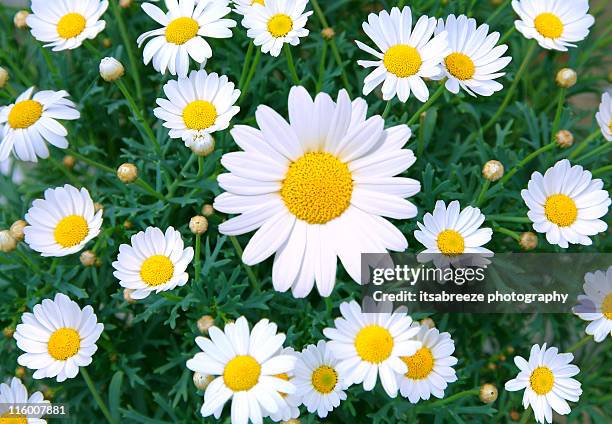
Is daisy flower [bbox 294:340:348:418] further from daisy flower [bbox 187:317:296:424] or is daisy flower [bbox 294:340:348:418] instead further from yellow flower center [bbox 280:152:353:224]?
yellow flower center [bbox 280:152:353:224]

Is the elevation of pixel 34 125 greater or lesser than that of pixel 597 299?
greater

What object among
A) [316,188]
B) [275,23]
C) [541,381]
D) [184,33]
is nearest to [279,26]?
[275,23]

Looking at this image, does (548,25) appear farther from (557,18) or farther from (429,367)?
(429,367)

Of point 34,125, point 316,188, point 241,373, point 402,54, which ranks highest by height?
point 402,54

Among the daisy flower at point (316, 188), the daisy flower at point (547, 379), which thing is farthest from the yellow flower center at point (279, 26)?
the daisy flower at point (547, 379)

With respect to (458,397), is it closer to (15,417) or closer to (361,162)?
(361,162)

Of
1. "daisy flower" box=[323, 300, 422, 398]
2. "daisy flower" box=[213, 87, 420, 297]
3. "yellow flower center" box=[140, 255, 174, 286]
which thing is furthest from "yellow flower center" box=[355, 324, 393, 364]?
"yellow flower center" box=[140, 255, 174, 286]

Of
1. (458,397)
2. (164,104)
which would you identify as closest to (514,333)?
(458,397)

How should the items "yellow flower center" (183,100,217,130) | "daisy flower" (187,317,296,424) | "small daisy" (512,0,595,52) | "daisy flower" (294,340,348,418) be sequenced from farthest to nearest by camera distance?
"small daisy" (512,0,595,52) < "yellow flower center" (183,100,217,130) < "daisy flower" (294,340,348,418) < "daisy flower" (187,317,296,424)
